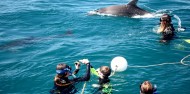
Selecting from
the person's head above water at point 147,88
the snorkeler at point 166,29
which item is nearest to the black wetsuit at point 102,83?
the person's head above water at point 147,88

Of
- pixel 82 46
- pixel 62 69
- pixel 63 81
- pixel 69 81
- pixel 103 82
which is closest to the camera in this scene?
pixel 62 69

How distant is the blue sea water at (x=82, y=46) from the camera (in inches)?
390

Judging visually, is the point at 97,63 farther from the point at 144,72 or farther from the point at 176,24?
the point at 176,24

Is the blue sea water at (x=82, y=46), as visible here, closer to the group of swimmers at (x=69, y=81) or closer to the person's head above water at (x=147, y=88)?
the group of swimmers at (x=69, y=81)

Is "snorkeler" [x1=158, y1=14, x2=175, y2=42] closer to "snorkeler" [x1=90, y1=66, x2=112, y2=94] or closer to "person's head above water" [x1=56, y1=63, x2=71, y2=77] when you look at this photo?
"snorkeler" [x1=90, y1=66, x2=112, y2=94]

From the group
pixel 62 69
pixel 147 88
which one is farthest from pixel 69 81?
pixel 147 88

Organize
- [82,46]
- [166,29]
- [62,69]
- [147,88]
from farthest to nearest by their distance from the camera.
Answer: [166,29] < [82,46] < [62,69] < [147,88]

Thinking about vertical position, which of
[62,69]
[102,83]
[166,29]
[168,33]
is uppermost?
[166,29]

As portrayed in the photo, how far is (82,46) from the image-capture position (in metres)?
13.3

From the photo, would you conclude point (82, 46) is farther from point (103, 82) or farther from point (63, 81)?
point (63, 81)

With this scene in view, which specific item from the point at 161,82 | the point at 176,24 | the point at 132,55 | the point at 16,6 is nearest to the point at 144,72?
the point at 161,82

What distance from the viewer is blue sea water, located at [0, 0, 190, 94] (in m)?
9.89

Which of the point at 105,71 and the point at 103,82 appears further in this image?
the point at 103,82

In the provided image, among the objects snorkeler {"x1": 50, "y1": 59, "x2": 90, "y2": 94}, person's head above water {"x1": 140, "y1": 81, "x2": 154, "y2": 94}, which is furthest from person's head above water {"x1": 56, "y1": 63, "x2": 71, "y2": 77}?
person's head above water {"x1": 140, "y1": 81, "x2": 154, "y2": 94}
